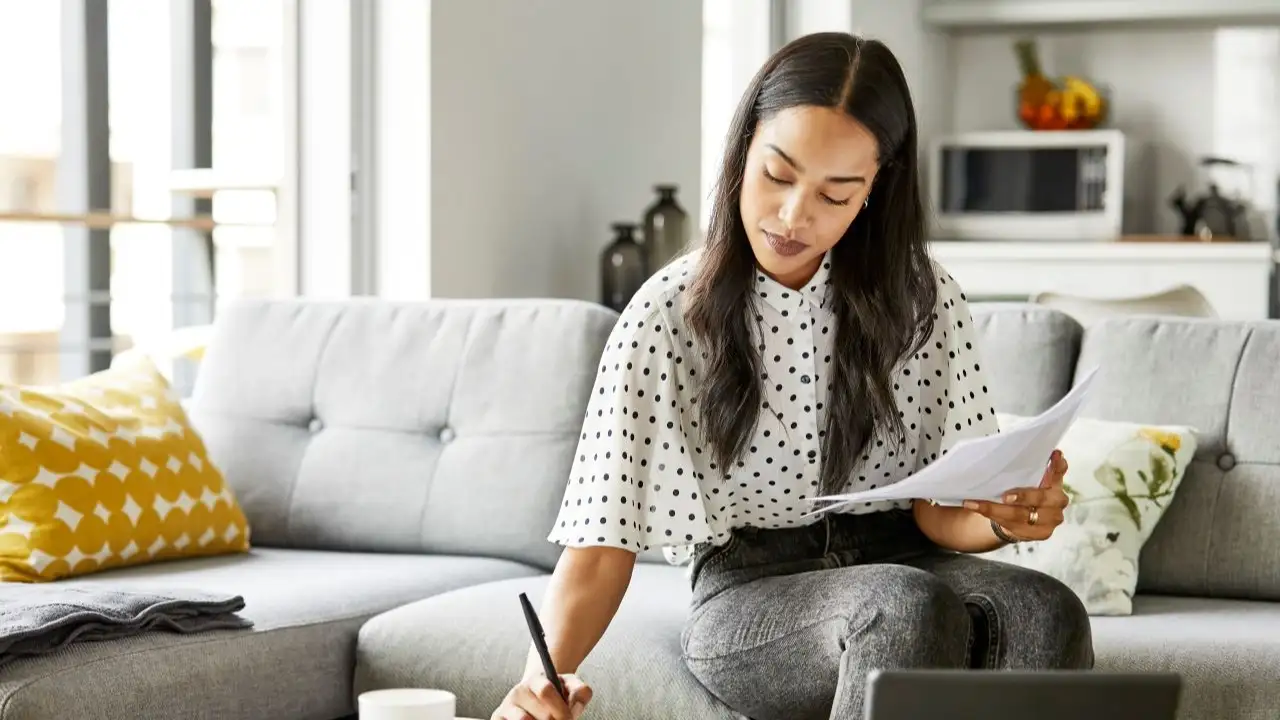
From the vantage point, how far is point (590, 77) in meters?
4.30

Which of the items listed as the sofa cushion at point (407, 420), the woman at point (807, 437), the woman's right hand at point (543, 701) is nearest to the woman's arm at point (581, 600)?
the woman at point (807, 437)

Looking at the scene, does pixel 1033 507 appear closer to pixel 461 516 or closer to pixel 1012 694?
pixel 1012 694

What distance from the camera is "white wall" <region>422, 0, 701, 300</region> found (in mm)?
3639

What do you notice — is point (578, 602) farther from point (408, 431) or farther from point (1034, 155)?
point (1034, 155)

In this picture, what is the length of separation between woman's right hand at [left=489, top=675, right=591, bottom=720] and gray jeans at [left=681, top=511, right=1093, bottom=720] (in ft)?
0.88

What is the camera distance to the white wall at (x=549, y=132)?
364 cm

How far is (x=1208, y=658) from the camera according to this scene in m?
1.94

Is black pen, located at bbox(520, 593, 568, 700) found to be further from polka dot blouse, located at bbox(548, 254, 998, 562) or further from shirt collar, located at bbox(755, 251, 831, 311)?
shirt collar, located at bbox(755, 251, 831, 311)

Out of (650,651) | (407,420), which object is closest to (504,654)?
(650,651)

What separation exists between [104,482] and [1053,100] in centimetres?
466

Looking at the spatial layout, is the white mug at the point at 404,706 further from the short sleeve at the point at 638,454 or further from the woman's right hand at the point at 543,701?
the short sleeve at the point at 638,454

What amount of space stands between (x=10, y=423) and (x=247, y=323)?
0.64m

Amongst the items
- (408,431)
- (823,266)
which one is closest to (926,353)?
(823,266)

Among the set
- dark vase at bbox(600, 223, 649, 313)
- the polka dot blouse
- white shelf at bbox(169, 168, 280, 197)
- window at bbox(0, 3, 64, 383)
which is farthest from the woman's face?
dark vase at bbox(600, 223, 649, 313)
